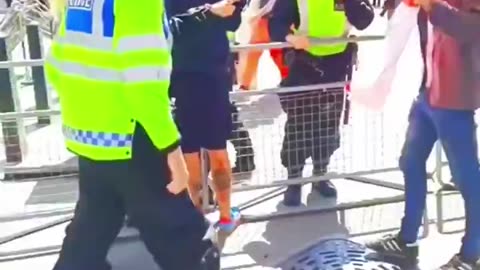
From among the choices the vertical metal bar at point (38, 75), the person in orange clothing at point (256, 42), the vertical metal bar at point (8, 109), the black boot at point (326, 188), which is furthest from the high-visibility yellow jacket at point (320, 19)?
the vertical metal bar at point (38, 75)

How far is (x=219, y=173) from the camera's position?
4441 mm

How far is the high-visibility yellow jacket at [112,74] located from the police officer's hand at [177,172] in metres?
0.05

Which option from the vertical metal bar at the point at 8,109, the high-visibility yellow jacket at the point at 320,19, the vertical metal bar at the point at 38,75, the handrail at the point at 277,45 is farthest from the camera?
the vertical metal bar at the point at 38,75

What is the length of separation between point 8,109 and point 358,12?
2462mm

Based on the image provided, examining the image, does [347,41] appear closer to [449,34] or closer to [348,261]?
[449,34]

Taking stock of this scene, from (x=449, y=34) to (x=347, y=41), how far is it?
1002 millimetres

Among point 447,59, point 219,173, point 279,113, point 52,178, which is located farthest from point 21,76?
point 447,59

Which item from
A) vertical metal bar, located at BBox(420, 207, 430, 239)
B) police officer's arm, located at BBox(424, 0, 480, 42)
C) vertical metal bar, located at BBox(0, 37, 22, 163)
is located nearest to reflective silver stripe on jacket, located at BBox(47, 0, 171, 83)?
police officer's arm, located at BBox(424, 0, 480, 42)

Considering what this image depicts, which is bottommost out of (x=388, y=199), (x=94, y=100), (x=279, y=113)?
(x=388, y=199)

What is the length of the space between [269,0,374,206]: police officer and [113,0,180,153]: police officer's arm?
1717mm

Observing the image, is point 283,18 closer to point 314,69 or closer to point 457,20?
point 314,69

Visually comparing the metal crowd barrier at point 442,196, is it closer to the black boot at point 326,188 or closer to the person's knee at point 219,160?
the black boot at point 326,188

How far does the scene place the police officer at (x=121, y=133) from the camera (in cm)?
289

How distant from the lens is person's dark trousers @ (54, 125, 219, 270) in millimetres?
3133
